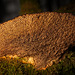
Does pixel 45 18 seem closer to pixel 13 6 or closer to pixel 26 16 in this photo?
pixel 26 16

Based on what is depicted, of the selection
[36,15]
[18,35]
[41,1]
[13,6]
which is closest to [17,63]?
[18,35]

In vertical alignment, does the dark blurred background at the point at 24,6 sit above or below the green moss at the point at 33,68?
above

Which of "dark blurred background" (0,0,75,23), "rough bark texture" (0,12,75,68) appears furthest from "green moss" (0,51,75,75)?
"dark blurred background" (0,0,75,23)

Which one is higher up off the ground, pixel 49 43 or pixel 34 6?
pixel 34 6

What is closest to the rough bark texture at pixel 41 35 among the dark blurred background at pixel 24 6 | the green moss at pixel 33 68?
the green moss at pixel 33 68

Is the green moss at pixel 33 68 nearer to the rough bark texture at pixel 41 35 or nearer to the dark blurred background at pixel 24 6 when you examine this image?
the rough bark texture at pixel 41 35

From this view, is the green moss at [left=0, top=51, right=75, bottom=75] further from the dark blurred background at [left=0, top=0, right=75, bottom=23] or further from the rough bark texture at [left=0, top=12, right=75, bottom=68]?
the dark blurred background at [left=0, top=0, right=75, bottom=23]

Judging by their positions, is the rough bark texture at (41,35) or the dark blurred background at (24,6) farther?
the dark blurred background at (24,6)
